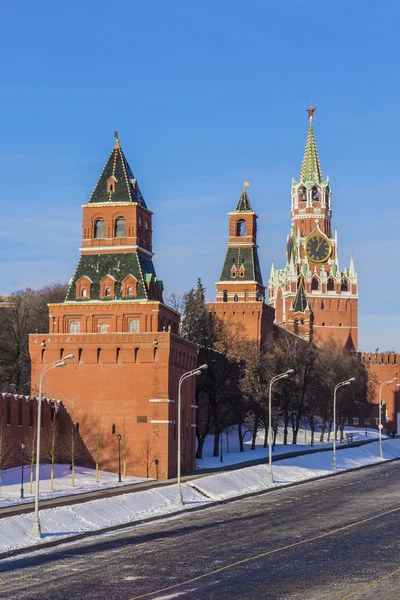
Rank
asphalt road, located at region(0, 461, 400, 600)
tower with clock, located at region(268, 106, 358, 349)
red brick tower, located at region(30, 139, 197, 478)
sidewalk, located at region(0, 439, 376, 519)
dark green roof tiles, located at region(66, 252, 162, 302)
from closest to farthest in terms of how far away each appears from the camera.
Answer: asphalt road, located at region(0, 461, 400, 600), sidewalk, located at region(0, 439, 376, 519), red brick tower, located at region(30, 139, 197, 478), dark green roof tiles, located at region(66, 252, 162, 302), tower with clock, located at region(268, 106, 358, 349)

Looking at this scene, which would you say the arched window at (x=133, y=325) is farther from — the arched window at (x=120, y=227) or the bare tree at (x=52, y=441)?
the bare tree at (x=52, y=441)

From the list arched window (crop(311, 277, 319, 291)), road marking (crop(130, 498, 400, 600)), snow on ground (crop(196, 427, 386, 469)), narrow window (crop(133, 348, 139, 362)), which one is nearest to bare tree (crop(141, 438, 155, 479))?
narrow window (crop(133, 348, 139, 362))

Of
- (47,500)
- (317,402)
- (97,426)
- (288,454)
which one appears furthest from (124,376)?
(317,402)

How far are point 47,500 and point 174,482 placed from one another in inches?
530

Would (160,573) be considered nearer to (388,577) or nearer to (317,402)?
(388,577)

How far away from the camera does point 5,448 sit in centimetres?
6738

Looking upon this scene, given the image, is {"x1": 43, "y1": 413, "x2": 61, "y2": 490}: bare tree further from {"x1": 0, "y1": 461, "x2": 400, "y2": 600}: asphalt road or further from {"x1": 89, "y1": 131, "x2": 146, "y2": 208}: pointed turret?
{"x1": 89, "y1": 131, "x2": 146, "y2": 208}: pointed turret

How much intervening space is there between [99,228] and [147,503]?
92.6ft

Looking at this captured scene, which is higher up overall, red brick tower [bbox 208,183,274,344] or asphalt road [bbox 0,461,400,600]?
red brick tower [bbox 208,183,274,344]

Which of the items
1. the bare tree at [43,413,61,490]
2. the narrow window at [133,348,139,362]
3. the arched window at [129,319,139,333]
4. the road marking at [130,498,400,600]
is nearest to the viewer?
the road marking at [130,498,400,600]

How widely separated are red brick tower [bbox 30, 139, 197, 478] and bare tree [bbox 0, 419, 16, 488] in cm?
927

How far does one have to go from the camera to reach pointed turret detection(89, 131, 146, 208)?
275 ft

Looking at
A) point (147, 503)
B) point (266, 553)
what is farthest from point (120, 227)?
point (266, 553)

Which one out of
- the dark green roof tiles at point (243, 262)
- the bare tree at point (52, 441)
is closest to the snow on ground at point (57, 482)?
the bare tree at point (52, 441)
